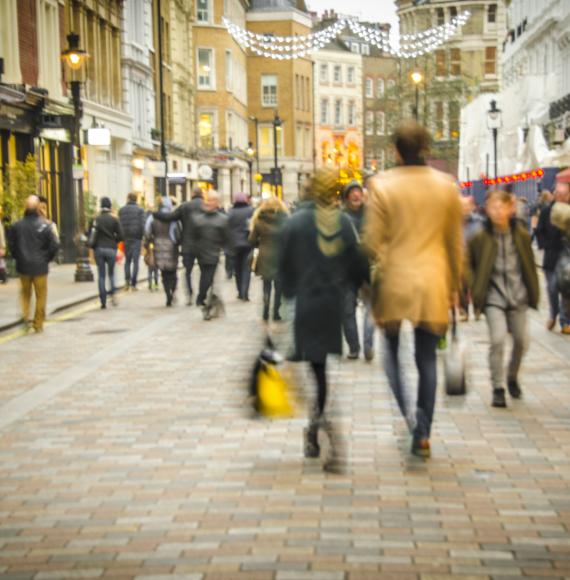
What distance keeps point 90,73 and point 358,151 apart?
3167 inches

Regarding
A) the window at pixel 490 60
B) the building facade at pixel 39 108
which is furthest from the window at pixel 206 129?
the building facade at pixel 39 108

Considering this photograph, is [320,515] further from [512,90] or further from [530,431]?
[512,90]

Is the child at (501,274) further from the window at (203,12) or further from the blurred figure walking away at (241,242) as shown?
the window at (203,12)

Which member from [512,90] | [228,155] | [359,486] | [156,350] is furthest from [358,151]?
[359,486]

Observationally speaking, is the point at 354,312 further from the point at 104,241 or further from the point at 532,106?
the point at 532,106

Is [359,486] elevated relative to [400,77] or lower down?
lower down

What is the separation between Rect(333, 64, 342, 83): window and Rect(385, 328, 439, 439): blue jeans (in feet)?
373

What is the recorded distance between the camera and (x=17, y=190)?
28.0 meters

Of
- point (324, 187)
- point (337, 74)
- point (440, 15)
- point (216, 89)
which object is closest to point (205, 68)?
point (216, 89)

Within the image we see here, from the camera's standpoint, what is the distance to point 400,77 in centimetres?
7556

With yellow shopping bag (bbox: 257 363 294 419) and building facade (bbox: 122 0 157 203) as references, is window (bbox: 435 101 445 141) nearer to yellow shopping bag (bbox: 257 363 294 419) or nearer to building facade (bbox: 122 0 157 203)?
building facade (bbox: 122 0 157 203)

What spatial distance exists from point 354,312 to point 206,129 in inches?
2589

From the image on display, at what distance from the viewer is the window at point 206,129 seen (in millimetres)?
77031

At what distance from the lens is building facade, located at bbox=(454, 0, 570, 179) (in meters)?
43.9
